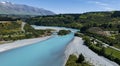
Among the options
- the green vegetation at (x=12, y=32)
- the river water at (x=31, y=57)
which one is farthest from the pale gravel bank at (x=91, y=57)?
the green vegetation at (x=12, y=32)

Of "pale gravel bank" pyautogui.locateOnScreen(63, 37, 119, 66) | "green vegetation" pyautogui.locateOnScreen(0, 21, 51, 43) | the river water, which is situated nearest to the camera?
the river water

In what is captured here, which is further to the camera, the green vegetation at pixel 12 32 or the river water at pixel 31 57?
the green vegetation at pixel 12 32

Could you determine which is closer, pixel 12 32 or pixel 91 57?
pixel 91 57

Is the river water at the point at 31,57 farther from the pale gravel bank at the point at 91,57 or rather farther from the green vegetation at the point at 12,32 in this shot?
the green vegetation at the point at 12,32

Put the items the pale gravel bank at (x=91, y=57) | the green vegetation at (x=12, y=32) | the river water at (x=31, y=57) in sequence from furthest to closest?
the green vegetation at (x=12, y=32) < the pale gravel bank at (x=91, y=57) < the river water at (x=31, y=57)

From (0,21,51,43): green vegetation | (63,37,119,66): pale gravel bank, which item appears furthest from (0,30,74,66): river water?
(0,21,51,43): green vegetation

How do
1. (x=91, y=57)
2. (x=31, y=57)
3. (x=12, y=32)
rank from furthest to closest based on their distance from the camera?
(x=12, y=32) < (x=91, y=57) < (x=31, y=57)

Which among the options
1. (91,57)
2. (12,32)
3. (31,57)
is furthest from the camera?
(12,32)

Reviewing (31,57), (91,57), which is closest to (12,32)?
(31,57)

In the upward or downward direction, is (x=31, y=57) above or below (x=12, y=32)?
above

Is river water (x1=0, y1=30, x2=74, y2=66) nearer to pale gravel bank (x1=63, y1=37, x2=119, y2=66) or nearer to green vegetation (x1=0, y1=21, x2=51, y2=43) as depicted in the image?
pale gravel bank (x1=63, y1=37, x2=119, y2=66)

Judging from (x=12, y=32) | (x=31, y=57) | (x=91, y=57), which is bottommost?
(x=12, y=32)

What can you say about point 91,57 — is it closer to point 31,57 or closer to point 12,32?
point 31,57
